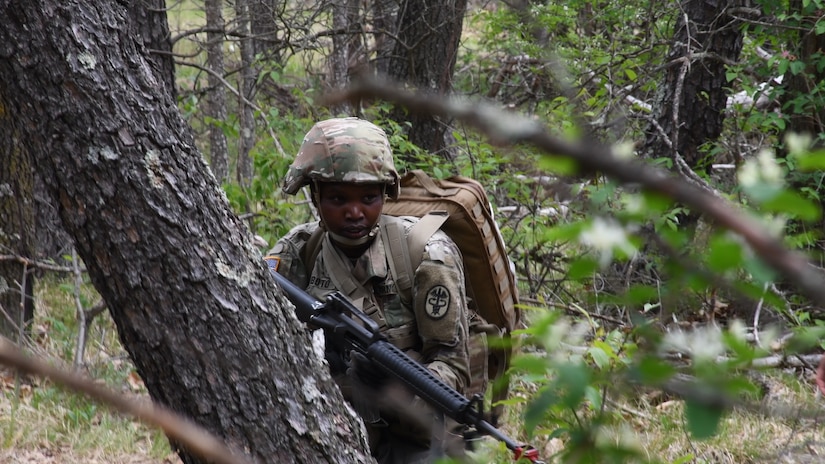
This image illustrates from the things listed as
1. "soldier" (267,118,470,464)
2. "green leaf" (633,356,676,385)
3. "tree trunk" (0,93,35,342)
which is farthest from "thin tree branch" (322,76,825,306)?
"tree trunk" (0,93,35,342)

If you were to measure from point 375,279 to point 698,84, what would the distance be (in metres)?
3.67

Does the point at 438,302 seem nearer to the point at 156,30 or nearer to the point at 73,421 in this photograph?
the point at 73,421

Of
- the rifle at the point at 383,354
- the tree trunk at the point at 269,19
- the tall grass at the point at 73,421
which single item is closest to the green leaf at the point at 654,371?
the rifle at the point at 383,354

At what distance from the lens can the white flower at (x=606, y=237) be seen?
3.12 feet

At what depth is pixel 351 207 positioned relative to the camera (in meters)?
3.29

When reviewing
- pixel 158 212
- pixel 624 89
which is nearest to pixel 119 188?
pixel 158 212

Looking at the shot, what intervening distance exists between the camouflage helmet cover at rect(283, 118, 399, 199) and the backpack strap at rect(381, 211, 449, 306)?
19cm

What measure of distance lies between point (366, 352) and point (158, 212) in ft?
4.43

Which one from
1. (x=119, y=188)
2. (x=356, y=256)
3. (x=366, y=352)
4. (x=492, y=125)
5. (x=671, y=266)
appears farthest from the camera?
(x=356, y=256)

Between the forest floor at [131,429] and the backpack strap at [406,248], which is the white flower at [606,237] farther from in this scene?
the forest floor at [131,429]

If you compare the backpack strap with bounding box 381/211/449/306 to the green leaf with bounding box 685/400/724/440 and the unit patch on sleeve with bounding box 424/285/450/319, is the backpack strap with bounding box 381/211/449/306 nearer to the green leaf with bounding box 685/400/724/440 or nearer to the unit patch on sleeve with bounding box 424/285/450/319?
the unit patch on sleeve with bounding box 424/285/450/319

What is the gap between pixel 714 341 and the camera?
3.38 feet

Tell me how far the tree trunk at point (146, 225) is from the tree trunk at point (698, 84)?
14.5 feet

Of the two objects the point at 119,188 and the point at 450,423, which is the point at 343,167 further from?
the point at 119,188
